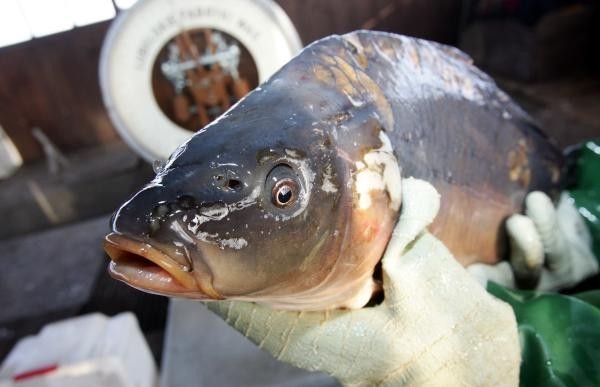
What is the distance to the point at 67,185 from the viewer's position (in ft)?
9.71

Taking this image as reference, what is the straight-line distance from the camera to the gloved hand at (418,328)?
0.69 meters

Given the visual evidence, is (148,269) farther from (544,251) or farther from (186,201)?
(544,251)

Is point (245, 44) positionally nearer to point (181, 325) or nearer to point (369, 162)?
point (369, 162)

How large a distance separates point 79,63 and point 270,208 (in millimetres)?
3349

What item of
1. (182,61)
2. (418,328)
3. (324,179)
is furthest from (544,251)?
(182,61)

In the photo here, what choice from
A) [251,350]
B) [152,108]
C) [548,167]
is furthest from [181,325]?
[548,167]

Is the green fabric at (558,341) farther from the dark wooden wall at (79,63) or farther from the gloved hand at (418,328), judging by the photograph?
the dark wooden wall at (79,63)

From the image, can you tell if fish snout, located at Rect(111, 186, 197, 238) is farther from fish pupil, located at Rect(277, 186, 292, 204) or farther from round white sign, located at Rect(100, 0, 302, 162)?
round white sign, located at Rect(100, 0, 302, 162)

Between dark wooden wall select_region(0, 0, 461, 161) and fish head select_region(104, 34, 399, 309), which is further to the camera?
dark wooden wall select_region(0, 0, 461, 161)

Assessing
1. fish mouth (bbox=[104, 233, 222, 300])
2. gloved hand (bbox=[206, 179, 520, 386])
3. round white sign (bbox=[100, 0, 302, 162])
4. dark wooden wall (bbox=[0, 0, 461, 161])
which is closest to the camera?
fish mouth (bbox=[104, 233, 222, 300])

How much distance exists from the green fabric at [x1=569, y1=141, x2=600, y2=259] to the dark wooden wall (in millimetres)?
2495

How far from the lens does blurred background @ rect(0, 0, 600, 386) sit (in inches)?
98.6

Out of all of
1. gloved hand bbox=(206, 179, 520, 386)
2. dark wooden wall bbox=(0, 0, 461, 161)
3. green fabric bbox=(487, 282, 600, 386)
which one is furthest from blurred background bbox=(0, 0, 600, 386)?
green fabric bbox=(487, 282, 600, 386)

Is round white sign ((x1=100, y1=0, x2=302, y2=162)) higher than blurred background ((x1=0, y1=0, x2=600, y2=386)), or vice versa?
round white sign ((x1=100, y1=0, x2=302, y2=162))
